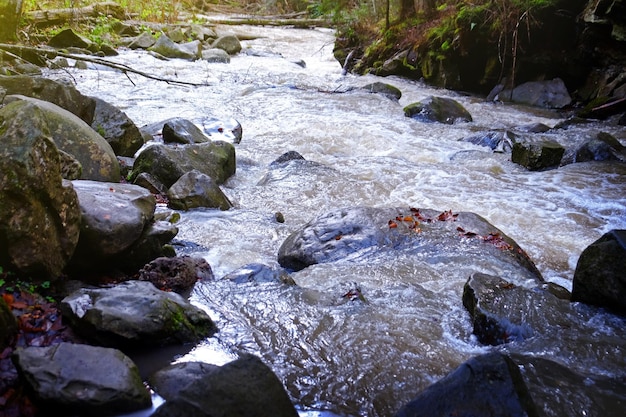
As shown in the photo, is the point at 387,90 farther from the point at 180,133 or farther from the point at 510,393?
the point at 510,393

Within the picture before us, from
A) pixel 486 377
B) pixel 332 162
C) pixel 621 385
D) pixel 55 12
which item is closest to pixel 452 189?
pixel 332 162

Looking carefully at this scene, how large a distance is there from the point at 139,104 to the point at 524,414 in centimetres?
1035

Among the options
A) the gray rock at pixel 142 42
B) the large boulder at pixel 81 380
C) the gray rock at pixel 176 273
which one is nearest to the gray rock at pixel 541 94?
the gray rock at pixel 176 273

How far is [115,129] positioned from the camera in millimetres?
7137

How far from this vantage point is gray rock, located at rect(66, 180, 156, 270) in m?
3.62

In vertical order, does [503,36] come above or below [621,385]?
above

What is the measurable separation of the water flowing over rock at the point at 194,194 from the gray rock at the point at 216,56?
12776 millimetres

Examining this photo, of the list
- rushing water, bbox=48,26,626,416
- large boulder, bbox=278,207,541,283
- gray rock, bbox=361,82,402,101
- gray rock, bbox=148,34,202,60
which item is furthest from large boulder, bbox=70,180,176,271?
gray rock, bbox=148,34,202,60

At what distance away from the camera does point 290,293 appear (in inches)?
154

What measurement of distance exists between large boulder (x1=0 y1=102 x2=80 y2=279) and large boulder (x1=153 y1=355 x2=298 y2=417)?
1.35 meters

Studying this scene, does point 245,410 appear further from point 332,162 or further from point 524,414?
point 332,162

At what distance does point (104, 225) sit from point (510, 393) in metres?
2.87

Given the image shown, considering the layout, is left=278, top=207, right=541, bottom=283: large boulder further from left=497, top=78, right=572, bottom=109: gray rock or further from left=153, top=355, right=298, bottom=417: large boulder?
left=497, top=78, right=572, bottom=109: gray rock

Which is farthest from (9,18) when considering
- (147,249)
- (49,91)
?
(147,249)
